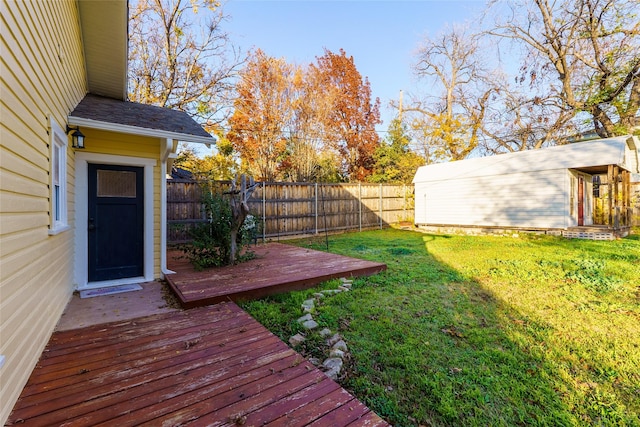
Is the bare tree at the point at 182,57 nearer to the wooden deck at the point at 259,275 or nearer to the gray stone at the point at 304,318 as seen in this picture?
the wooden deck at the point at 259,275

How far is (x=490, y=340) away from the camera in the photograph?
109 inches

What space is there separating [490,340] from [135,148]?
17.0 ft

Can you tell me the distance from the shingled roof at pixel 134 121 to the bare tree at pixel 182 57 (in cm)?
811

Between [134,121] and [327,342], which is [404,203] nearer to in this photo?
[134,121]

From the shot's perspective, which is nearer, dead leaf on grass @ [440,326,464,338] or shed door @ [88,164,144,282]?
dead leaf on grass @ [440,326,464,338]

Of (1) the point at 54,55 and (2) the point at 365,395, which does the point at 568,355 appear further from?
(1) the point at 54,55

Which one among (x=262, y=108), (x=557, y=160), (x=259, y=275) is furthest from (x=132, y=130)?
(x=557, y=160)

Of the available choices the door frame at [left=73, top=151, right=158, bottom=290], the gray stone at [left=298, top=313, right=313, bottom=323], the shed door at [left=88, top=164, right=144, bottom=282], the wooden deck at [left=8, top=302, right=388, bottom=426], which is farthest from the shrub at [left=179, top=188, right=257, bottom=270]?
the gray stone at [left=298, top=313, right=313, bottom=323]

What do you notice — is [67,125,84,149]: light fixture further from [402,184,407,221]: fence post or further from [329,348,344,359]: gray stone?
[402,184,407,221]: fence post

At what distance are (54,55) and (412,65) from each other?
60.0ft

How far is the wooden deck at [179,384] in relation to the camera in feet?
5.43

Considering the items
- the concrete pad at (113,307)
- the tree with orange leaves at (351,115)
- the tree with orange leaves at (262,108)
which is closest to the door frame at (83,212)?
the concrete pad at (113,307)

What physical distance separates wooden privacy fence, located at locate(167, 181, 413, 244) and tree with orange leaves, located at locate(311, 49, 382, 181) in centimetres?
509

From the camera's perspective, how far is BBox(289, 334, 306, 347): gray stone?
2718 millimetres
